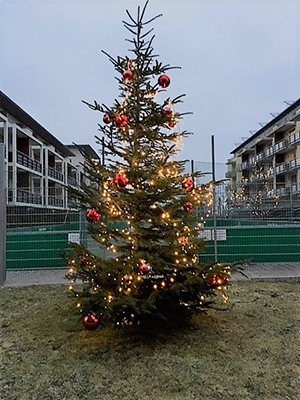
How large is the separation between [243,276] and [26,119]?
895 inches

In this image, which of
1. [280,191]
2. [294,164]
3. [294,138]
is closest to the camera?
[280,191]

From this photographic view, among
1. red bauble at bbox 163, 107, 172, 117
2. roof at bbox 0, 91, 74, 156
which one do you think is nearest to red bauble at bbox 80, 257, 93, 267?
red bauble at bbox 163, 107, 172, 117

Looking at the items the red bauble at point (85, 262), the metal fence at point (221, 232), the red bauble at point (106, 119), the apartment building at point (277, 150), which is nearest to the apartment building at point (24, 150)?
the metal fence at point (221, 232)

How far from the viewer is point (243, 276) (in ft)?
18.7

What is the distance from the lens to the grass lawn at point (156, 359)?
2.16m

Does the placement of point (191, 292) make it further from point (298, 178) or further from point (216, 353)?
point (298, 178)

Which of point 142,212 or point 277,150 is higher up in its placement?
point 277,150

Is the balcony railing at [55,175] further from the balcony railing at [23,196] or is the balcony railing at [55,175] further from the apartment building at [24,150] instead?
the balcony railing at [23,196]

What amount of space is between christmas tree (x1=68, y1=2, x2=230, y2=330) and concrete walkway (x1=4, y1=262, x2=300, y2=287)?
265 cm

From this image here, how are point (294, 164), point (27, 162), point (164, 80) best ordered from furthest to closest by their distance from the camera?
1. point (294, 164)
2. point (27, 162)
3. point (164, 80)

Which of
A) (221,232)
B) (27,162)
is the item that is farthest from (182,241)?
(27,162)

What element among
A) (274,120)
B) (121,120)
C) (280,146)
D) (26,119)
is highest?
(274,120)

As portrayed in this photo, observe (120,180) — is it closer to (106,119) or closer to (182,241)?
(106,119)

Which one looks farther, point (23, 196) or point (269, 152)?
point (269, 152)
